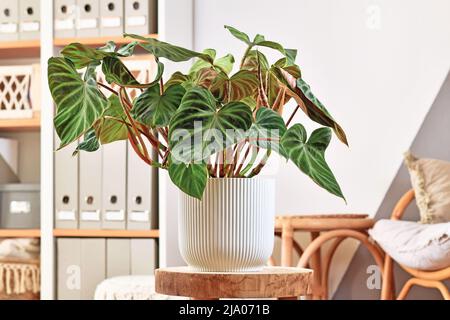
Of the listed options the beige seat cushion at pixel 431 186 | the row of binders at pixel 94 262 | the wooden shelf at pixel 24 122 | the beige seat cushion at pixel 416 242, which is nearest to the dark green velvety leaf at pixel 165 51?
the beige seat cushion at pixel 416 242

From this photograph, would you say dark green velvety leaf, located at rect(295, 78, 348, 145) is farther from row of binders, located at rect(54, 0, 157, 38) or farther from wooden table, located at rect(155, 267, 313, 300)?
row of binders, located at rect(54, 0, 157, 38)

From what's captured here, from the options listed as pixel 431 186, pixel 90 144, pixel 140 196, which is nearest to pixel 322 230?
pixel 431 186

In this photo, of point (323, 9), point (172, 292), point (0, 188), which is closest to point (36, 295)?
point (0, 188)

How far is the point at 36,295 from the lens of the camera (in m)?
3.17

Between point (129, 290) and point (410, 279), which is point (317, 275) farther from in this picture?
point (129, 290)

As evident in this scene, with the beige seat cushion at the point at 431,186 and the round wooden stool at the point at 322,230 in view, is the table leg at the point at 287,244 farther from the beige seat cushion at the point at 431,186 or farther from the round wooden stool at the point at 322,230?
the beige seat cushion at the point at 431,186

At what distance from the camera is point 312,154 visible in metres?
1.42

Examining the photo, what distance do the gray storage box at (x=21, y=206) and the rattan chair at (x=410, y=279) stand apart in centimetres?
133

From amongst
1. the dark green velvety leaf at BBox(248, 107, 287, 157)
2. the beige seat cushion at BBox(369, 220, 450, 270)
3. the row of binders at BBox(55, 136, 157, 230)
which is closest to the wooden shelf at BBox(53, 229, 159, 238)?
the row of binders at BBox(55, 136, 157, 230)

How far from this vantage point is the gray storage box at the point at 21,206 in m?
3.24

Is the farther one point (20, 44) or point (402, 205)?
point (20, 44)

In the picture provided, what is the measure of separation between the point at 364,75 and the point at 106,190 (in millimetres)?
1080

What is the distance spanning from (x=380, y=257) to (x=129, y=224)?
916mm
